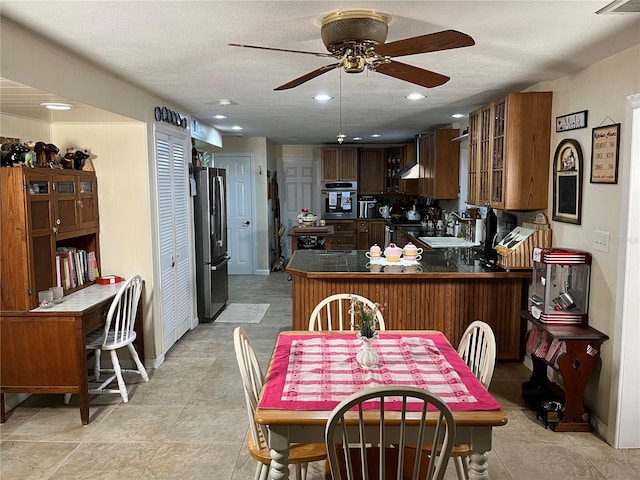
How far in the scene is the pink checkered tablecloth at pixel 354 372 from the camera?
1.98 metres

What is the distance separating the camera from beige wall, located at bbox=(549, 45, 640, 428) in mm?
2865

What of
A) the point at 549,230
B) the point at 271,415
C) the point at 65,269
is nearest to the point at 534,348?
the point at 549,230

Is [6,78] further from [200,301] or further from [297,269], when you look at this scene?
[200,301]

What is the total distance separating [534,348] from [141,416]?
2.72 metres

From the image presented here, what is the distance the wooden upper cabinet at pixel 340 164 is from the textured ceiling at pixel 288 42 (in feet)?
15.0

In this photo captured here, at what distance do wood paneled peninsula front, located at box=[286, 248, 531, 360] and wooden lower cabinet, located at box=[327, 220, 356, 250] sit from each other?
195 inches

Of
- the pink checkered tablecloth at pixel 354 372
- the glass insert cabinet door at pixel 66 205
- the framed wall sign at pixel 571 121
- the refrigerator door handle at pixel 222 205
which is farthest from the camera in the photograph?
the refrigerator door handle at pixel 222 205

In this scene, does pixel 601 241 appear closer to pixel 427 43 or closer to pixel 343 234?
pixel 427 43

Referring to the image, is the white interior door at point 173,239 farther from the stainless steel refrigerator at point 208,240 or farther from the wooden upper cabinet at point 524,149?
the wooden upper cabinet at point 524,149

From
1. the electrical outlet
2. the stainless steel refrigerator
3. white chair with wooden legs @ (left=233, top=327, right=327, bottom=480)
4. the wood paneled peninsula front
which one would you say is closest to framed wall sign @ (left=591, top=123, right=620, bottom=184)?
the electrical outlet

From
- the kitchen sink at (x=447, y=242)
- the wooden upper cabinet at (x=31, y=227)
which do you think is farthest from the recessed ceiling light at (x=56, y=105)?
the kitchen sink at (x=447, y=242)

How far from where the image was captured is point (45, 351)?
3.17 m

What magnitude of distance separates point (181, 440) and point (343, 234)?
6.44 meters

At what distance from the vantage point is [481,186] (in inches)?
181
